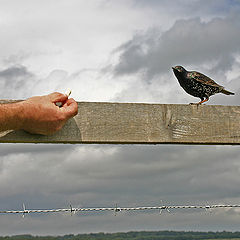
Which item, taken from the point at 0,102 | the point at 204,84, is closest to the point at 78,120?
the point at 0,102

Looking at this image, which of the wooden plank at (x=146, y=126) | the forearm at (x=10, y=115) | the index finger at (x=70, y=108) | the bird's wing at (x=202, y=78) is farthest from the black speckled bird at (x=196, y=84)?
the forearm at (x=10, y=115)

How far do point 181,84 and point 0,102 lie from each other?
179 cm

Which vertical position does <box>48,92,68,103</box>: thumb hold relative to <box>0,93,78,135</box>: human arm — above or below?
above

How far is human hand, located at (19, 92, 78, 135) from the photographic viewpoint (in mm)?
2168

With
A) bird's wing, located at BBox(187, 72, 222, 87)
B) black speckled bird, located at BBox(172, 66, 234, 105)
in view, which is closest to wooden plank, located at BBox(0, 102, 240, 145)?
black speckled bird, located at BBox(172, 66, 234, 105)

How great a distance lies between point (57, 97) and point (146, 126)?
2.01 ft

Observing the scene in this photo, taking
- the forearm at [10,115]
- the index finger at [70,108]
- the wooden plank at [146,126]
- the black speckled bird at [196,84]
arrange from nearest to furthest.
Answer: the forearm at [10,115] < the index finger at [70,108] < the wooden plank at [146,126] < the black speckled bird at [196,84]

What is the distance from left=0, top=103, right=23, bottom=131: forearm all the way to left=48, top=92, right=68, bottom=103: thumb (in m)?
→ 0.18

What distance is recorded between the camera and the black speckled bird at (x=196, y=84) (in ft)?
11.1

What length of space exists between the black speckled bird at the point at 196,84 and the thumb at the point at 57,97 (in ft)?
4.46

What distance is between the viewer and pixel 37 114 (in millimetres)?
2168

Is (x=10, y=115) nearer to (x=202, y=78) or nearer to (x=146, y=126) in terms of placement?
(x=146, y=126)

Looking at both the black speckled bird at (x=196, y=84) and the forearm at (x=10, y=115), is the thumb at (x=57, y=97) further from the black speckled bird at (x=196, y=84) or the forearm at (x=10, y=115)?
the black speckled bird at (x=196, y=84)

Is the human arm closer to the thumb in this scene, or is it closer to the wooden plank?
the thumb
